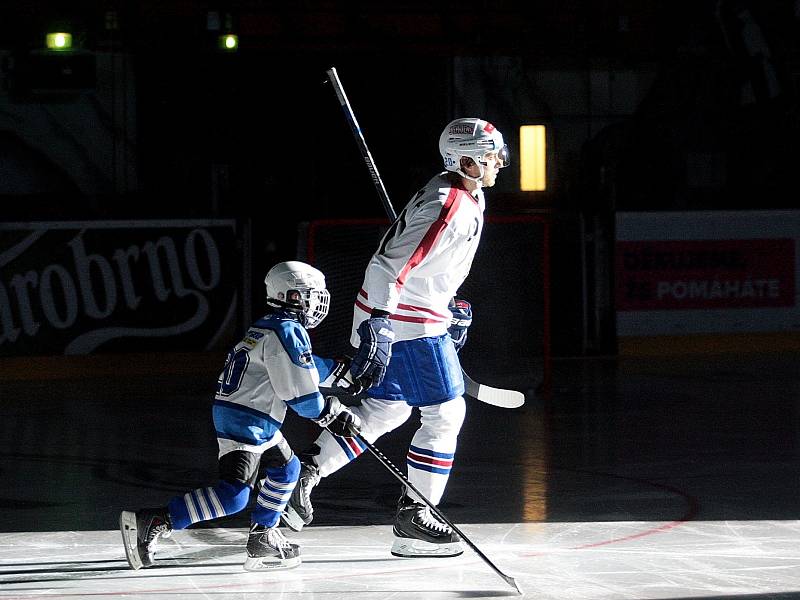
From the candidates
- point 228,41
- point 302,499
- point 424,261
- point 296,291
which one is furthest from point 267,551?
point 228,41

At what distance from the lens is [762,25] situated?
1845 centimetres

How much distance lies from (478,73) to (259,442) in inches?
545

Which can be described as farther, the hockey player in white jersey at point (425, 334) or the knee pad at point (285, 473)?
the hockey player in white jersey at point (425, 334)

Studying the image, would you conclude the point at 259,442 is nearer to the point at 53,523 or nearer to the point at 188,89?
the point at 53,523

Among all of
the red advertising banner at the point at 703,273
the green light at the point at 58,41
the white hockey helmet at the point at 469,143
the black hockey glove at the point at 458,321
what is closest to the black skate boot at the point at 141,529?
the black hockey glove at the point at 458,321

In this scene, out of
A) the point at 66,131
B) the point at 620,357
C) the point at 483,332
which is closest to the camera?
the point at 483,332

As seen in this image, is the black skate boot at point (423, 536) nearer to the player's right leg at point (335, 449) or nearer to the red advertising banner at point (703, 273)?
the player's right leg at point (335, 449)

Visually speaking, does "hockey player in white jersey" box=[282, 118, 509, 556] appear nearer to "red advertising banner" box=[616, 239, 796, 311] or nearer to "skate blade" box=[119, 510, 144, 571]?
"skate blade" box=[119, 510, 144, 571]

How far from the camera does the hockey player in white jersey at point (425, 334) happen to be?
5047 mm

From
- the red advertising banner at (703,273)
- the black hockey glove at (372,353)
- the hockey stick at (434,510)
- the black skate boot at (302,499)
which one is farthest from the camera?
the red advertising banner at (703,273)

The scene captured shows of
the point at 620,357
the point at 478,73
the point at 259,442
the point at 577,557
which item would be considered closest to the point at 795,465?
the point at 577,557

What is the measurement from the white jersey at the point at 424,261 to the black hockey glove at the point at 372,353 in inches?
2.9

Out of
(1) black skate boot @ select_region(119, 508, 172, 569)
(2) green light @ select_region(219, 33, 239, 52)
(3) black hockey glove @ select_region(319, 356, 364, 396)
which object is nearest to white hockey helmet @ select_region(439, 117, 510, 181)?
(3) black hockey glove @ select_region(319, 356, 364, 396)

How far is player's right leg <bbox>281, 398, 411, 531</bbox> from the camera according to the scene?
516 cm
